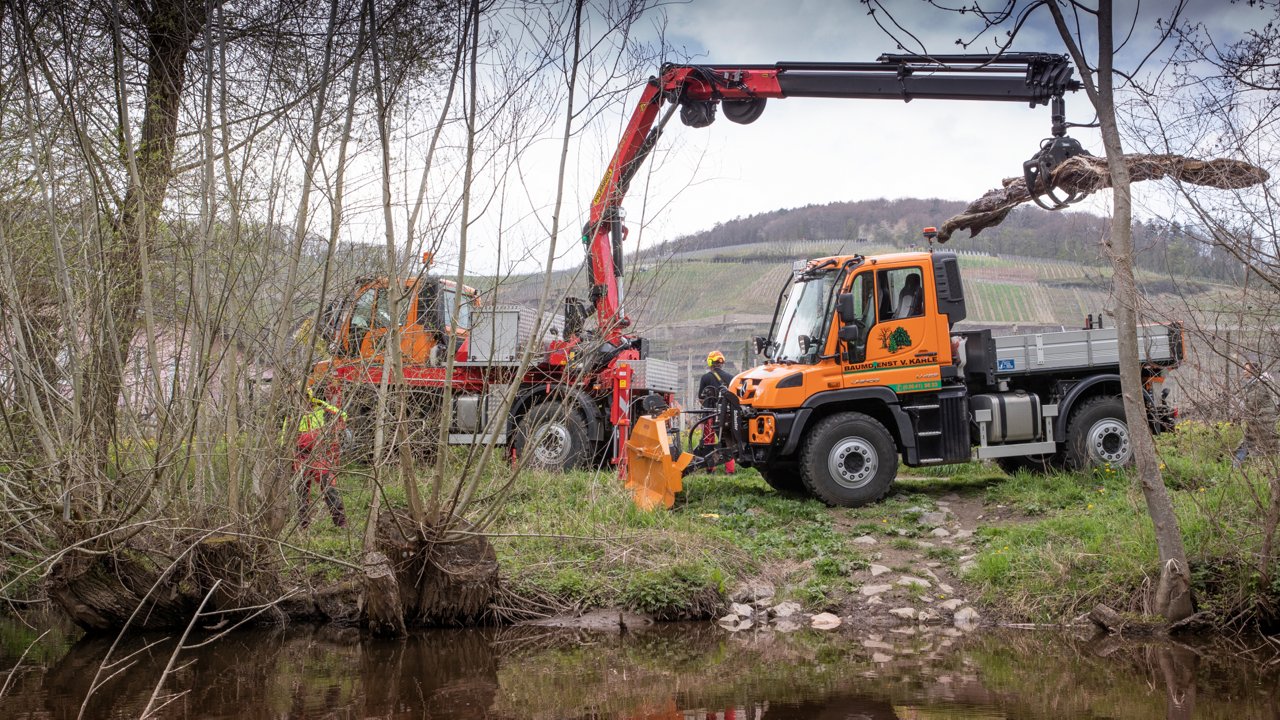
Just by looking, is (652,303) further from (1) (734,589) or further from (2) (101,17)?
(2) (101,17)

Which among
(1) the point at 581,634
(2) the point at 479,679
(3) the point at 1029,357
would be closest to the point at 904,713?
(2) the point at 479,679

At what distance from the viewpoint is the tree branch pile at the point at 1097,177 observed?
22.4 ft

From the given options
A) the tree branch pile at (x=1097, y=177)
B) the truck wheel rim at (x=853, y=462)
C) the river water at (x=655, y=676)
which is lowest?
the river water at (x=655, y=676)

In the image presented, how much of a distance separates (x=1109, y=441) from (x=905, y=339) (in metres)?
2.88

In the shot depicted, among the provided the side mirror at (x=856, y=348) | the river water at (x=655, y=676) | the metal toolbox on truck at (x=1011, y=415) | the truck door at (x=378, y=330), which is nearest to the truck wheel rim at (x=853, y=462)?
the side mirror at (x=856, y=348)

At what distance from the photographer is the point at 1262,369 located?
269 inches

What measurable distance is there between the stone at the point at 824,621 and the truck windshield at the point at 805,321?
3784mm

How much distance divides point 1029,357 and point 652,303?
5.52 meters

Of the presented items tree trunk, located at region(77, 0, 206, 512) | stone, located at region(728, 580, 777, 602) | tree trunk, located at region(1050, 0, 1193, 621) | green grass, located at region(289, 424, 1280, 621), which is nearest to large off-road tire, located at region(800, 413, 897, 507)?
green grass, located at region(289, 424, 1280, 621)

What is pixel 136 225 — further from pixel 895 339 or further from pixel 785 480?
pixel 895 339

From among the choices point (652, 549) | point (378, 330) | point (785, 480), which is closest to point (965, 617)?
point (652, 549)

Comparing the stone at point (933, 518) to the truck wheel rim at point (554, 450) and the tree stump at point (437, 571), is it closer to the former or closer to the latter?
the truck wheel rim at point (554, 450)

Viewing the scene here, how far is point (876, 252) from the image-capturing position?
111 feet

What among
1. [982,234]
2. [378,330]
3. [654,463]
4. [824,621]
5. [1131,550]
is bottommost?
[824,621]
